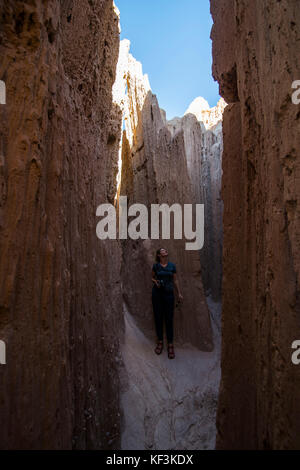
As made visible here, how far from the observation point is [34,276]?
1.61 meters

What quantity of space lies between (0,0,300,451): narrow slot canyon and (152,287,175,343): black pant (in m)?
0.64

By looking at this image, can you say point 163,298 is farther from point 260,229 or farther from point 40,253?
point 40,253

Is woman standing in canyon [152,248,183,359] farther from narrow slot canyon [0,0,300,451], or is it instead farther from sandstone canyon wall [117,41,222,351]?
narrow slot canyon [0,0,300,451]

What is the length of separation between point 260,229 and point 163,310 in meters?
3.04

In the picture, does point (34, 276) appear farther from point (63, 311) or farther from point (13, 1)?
point (13, 1)

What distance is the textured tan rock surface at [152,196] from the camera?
4.91 metres

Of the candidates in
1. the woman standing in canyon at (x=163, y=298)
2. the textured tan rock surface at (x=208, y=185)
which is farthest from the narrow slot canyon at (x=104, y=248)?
the textured tan rock surface at (x=208, y=185)

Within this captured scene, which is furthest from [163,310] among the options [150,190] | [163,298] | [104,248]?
[150,190]

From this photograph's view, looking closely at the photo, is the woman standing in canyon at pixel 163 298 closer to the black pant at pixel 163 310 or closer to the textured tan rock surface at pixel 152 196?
the black pant at pixel 163 310

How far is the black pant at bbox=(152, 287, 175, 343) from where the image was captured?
4.54 meters

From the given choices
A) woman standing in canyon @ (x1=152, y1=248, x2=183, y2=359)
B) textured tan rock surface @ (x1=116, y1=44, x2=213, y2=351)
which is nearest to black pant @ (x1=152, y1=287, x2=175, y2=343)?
woman standing in canyon @ (x1=152, y1=248, x2=183, y2=359)

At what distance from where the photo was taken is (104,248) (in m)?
3.33
